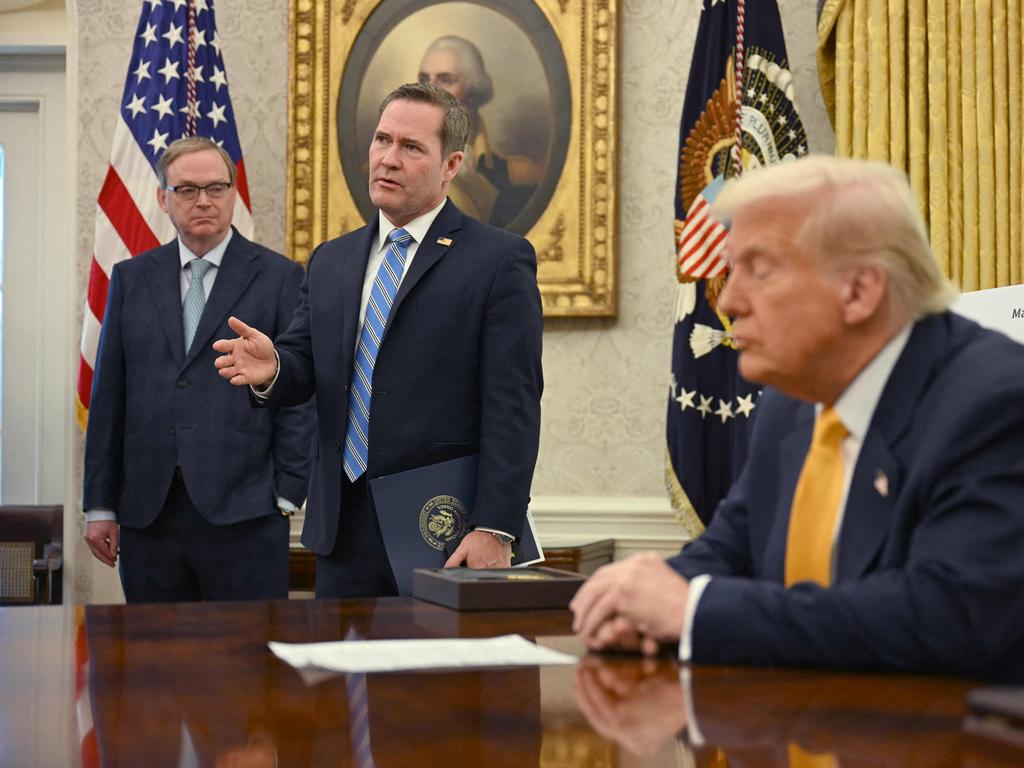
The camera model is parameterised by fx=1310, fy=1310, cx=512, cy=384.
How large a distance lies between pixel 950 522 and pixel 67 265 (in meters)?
5.45

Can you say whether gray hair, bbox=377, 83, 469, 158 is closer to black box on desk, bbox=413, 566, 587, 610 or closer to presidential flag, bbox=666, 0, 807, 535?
black box on desk, bbox=413, 566, 587, 610

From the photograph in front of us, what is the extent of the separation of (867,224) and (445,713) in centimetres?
89

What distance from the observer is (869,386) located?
1.82m

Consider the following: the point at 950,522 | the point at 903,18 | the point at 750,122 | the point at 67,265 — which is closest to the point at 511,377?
the point at 950,522

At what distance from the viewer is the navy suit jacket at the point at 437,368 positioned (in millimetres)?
3283

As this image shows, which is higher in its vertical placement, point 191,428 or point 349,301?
point 349,301

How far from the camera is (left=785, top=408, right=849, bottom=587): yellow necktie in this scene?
71.8 inches

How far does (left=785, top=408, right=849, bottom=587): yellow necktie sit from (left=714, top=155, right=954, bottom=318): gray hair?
0.69 ft

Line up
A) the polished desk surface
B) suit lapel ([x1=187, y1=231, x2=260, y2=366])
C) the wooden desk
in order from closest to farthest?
the polished desk surface
suit lapel ([x1=187, y1=231, x2=260, y2=366])
the wooden desk

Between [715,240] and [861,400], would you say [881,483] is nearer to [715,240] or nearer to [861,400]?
[861,400]

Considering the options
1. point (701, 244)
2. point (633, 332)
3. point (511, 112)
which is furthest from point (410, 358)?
point (511, 112)

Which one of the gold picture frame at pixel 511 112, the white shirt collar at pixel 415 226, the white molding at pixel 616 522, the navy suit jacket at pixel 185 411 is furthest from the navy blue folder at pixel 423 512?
the gold picture frame at pixel 511 112

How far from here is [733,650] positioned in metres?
1.66

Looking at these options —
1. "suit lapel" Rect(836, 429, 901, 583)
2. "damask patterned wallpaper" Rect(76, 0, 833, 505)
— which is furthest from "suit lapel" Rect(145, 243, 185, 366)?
"suit lapel" Rect(836, 429, 901, 583)
